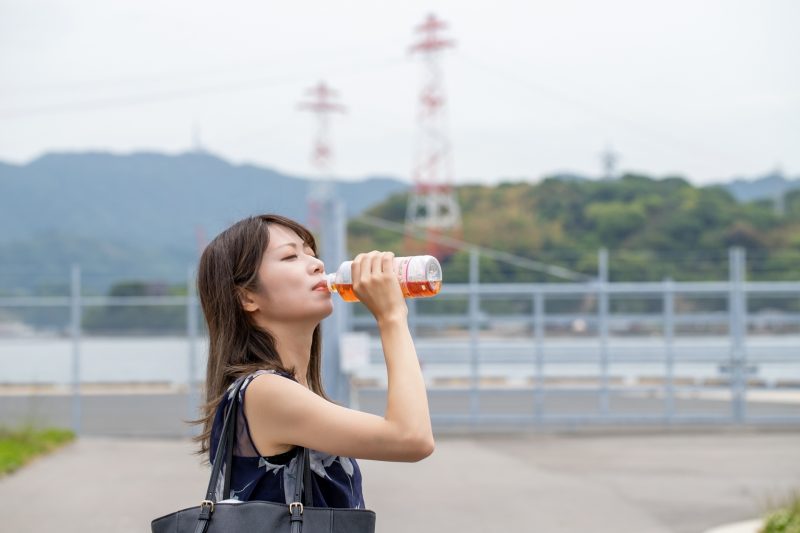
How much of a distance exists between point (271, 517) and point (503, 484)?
8.68m

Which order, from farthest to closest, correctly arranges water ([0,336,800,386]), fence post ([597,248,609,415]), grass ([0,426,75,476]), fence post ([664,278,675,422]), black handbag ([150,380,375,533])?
1. water ([0,336,800,386])
2. fence post ([664,278,675,422])
3. fence post ([597,248,609,415])
4. grass ([0,426,75,476])
5. black handbag ([150,380,375,533])

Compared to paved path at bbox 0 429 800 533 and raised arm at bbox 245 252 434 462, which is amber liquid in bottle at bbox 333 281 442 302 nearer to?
raised arm at bbox 245 252 434 462

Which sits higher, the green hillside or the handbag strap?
the green hillside

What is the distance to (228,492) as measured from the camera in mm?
2346

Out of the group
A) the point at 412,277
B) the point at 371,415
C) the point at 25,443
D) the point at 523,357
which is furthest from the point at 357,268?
the point at 523,357

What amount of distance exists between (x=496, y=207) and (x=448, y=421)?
34738 millimetres

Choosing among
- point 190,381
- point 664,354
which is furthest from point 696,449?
point 190,381

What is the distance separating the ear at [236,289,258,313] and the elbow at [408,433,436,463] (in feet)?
1.63

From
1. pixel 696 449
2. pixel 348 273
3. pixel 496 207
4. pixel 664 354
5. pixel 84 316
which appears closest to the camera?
pixel 348 273

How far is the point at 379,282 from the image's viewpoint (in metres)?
2.33

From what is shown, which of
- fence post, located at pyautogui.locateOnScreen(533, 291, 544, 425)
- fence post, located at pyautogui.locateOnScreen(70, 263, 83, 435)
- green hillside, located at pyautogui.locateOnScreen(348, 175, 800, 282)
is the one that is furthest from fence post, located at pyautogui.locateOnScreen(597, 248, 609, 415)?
green hillside, located at pyautogui.locateOnScreen(348, 175, 800, 282)

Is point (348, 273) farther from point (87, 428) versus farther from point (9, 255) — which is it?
point (9, 255)

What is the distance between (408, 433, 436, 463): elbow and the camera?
2281mm

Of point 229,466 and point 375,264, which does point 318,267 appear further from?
point 229,466
